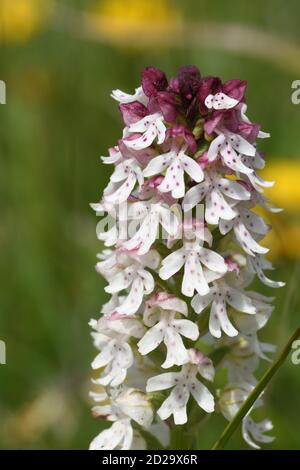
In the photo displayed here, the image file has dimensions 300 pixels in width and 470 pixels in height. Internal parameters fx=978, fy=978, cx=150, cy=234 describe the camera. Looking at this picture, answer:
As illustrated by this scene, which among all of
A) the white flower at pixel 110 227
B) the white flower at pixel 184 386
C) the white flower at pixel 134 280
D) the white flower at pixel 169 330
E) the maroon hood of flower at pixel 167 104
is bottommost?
the white flower at pixel 184 386

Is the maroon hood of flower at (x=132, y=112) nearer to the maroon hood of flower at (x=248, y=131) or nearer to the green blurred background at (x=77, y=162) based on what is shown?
the maroon hood of flower at (x=248, y=131)

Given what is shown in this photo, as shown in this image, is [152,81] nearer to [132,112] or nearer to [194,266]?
[132,112]

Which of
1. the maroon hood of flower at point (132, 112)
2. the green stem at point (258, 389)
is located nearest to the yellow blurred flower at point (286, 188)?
the maroon hood of flower at point (132, 112)

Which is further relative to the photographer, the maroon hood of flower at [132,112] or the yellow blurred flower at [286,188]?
the yellow blurred flower at [286,188]

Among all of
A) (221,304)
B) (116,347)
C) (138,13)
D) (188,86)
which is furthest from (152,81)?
(138,13)

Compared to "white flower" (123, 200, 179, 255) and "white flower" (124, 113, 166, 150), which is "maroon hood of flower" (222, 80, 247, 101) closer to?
"white flower" (124, 113, 166, 150)
